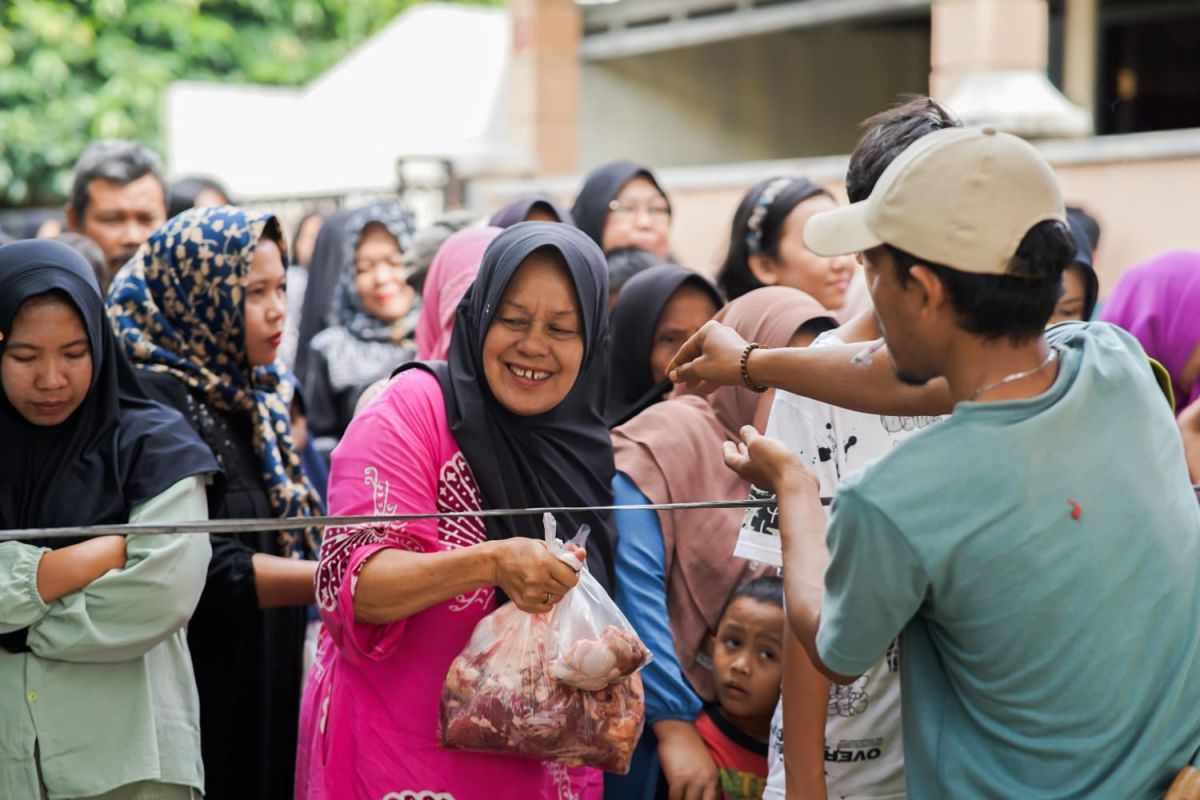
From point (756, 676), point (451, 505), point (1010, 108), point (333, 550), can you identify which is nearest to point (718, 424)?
point (756, 676)

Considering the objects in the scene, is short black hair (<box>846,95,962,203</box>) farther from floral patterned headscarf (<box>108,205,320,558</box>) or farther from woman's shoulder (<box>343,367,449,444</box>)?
floral patterned headscarf (<box>108,205,320,558</box>)

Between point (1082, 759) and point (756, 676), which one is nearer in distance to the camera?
point (1082, 759)

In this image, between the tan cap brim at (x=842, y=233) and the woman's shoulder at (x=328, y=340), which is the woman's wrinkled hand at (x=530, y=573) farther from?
the woman's shoulder at (x=328, y=340)

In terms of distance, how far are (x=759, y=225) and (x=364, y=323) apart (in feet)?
7.01

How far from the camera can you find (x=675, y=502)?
10.8ft

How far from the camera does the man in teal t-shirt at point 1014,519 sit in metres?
1.98

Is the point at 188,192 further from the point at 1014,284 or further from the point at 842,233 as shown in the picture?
the point at 1014,284

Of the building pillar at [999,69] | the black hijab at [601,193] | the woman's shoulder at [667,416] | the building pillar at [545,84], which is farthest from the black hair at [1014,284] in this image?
the building pillar at [545,84]

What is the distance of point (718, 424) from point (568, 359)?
645 millimetres

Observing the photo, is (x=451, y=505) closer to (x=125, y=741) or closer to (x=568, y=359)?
(x=568, y=359)

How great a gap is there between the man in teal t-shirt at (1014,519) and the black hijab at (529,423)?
2.98ft

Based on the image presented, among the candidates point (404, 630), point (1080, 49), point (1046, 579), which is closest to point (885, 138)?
point (1046, 579)

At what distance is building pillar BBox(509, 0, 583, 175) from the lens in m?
12.1

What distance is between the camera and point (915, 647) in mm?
2182
